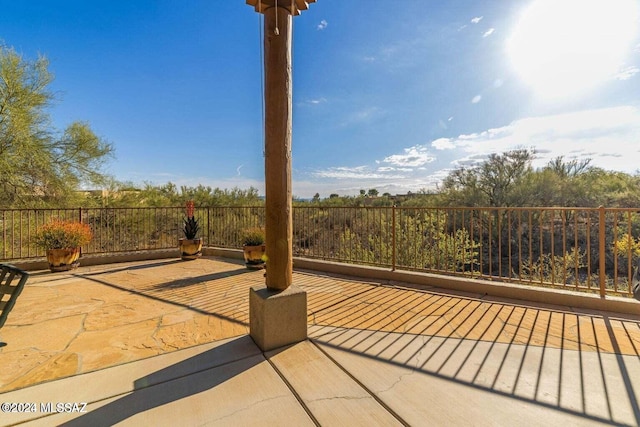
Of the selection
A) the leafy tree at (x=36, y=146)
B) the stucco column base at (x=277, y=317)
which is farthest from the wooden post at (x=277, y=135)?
the leafy tree at (x=36, y=146)

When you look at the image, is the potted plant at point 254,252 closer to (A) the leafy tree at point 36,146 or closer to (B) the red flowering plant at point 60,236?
(B) the red flowering plant at point 60,236

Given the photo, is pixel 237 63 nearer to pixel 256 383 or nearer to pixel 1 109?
pixel 1 109

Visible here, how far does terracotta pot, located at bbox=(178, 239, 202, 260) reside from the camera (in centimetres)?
555

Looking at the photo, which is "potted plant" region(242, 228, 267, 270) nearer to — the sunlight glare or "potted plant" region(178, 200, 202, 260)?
"potted plant" region(178, 200, 202, 260)

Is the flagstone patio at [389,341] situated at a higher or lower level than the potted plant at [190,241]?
lower

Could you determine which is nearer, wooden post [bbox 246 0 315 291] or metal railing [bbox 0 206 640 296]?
wooden post [bbox 246 0 315 291]

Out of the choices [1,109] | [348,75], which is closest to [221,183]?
[1,109]

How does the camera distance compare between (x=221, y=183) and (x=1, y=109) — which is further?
(x=221, y=183)

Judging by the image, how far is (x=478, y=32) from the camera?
226 inches

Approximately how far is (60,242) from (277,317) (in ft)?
16.2

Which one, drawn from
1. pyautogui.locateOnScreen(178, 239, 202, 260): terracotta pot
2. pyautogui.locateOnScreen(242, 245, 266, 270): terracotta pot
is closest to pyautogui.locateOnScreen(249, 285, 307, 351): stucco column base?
pyautogui.locateOnScreen(242, 245, 266, 270): terracotta pot

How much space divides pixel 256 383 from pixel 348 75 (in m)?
8.32

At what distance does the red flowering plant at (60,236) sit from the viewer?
4.46 m

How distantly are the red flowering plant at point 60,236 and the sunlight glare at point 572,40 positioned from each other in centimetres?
863
